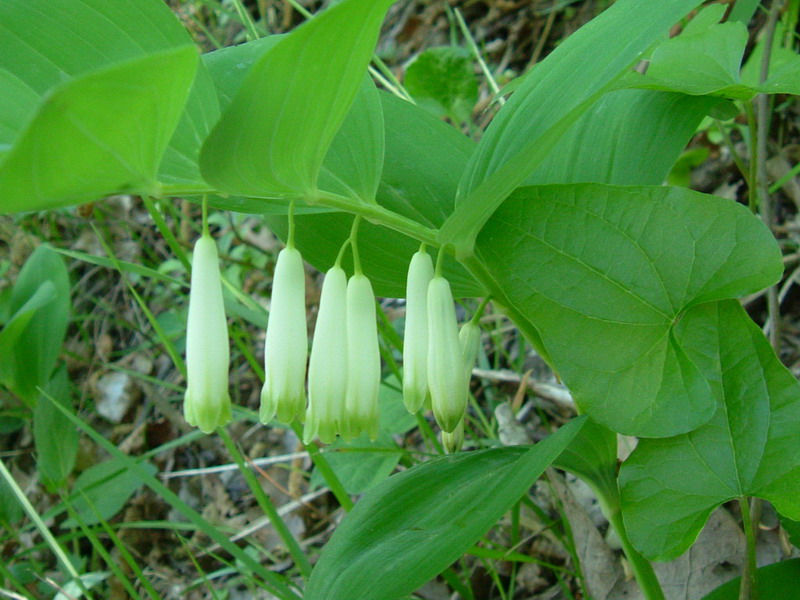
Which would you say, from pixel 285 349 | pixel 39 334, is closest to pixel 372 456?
pixel 285 349

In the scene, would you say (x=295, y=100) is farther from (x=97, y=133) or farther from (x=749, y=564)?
(x=749, y=564)

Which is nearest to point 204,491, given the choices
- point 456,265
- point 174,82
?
point 456,265

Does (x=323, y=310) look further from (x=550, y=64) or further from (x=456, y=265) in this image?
(x=550, y=64)

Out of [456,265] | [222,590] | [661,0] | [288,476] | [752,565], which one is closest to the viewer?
[661,0]

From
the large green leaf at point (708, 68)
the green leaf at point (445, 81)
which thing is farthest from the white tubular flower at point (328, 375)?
the green leaf at point (445, 81)

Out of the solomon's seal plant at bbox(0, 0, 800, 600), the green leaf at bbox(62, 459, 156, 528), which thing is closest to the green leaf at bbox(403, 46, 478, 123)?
the solomon's seal plant at bbox(0, 0, 800, 600)

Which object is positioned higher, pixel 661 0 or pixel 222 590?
pixel 661 0

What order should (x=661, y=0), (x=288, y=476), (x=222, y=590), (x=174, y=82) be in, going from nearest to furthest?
(x=174, y=82) → (x=661, y=0) → (x=222, y=590) → (x=288, y=476)
